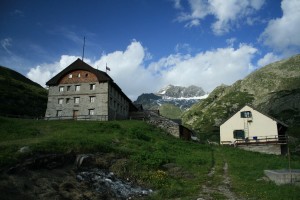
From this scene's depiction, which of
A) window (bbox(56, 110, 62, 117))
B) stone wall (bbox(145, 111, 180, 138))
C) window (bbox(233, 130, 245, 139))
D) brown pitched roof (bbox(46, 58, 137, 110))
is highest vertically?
brown pitched roof (bbox(46, 58, 137, 110))

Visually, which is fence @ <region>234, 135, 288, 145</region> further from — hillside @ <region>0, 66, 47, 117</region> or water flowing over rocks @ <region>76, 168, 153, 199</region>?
hillside @ <region>0, 66, 47, 117</region>

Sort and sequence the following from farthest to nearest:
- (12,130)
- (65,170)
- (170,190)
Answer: (12,130) → (65,170) → (170,190)

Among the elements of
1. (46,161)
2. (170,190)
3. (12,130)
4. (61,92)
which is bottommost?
(170,190)

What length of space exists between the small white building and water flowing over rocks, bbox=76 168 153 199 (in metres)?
37.0

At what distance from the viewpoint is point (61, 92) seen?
61.2m

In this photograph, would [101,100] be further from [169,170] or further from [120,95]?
[169,170]

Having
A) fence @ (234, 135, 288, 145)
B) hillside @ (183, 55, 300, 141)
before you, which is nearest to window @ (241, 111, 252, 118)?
fence @ (234, 135, 288, 145)

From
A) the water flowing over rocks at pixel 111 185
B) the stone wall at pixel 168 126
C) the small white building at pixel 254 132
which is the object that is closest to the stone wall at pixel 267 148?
the small white building at pixel 254 132

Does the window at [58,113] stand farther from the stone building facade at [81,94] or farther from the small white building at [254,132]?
the small white building at [254,132]

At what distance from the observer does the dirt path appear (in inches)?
790

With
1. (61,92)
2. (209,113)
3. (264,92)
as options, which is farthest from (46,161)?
(264,92)

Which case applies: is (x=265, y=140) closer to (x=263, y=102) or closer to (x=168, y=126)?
(x=168, y=126)

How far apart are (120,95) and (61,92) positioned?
14.2 metres

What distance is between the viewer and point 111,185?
A: 2192cm
